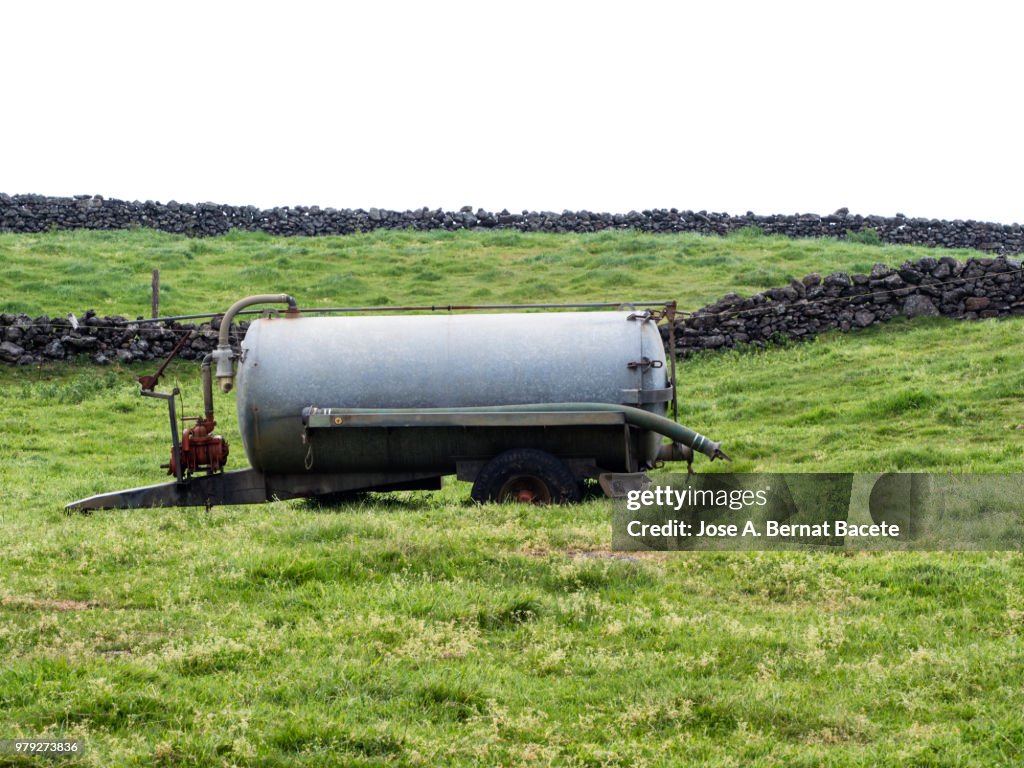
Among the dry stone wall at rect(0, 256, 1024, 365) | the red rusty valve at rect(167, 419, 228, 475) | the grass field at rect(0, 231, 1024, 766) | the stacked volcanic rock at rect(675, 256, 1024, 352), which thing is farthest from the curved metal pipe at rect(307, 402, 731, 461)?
the stacked volcanic rock at rect(675, 256, 1024, 352)

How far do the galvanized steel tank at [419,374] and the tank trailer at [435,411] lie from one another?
0.01 m

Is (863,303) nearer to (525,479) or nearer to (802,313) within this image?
(802,313)

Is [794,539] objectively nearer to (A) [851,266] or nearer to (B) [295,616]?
(B) [295,616]

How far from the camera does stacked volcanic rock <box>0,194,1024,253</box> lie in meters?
39.4

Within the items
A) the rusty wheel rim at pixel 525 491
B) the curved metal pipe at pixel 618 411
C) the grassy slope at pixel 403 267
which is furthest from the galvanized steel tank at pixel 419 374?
the grassy slope at pixel 403 267

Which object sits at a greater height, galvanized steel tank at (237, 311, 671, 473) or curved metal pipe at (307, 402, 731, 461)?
galvanized steel tank at (237, 311, 671, 473)

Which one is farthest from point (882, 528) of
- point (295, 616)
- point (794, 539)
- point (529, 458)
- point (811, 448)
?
point (295, 616)

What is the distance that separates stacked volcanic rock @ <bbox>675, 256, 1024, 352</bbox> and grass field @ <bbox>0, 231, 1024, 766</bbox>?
24.4ft

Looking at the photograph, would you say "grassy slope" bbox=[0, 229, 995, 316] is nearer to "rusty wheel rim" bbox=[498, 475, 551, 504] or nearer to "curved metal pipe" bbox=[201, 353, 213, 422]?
"curved metal pipe" bbox=[201, 353, 213, 422]

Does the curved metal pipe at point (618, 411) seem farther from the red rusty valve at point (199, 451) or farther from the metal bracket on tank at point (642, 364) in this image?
the red rusty valve at point (199, 451)

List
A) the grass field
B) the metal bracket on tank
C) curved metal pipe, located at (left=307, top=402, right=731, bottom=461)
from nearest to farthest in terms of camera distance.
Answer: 1. the grass field
2. curved metal pipe, located at (left=307, top=402, right=731, bottom=461)
3. the metal bracket on tank

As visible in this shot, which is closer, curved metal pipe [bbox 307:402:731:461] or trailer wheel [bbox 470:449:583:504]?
curved metal pipe [bbox 307:402:731:461]

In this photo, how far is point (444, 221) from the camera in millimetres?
41156

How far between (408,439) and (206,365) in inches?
96.1
